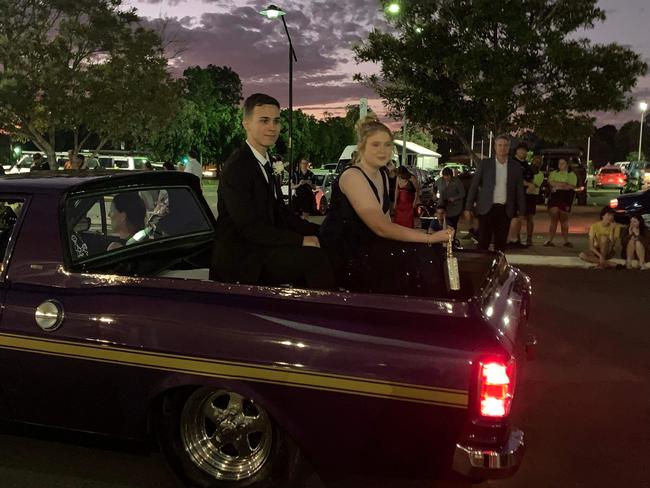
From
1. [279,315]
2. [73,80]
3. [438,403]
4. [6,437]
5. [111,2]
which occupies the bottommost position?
[6,437]

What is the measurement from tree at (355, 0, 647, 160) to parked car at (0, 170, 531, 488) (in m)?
22.5

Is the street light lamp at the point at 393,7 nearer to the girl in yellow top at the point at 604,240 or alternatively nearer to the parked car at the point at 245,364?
the girl in yellow top at the point at 604,240

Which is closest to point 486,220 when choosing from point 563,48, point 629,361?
point 629,361

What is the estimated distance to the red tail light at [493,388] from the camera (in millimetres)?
2785

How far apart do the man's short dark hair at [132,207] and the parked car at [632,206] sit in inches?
369

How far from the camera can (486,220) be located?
27.7 ft

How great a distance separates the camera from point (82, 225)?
4.21 m

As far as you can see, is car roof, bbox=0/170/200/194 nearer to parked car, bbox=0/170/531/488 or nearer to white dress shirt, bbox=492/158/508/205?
parked car, bbox=0/170/531/488

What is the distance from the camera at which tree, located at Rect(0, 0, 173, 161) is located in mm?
30875

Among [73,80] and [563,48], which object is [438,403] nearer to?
[563,48]

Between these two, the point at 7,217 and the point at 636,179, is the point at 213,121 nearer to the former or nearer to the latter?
the point at 636,179

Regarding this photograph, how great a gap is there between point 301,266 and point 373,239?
16.6 inches

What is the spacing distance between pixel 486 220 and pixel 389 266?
4.99 meters

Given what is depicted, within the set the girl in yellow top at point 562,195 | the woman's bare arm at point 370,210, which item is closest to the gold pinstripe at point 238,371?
the woman's bare arm at point 370,210
